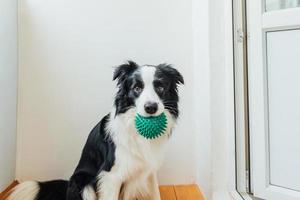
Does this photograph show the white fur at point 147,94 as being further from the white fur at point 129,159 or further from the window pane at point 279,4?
the window pane at point 279,4

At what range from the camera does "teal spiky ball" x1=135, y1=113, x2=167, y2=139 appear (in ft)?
3.94

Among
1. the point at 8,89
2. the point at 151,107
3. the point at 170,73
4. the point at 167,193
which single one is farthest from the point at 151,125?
the point at 8,89

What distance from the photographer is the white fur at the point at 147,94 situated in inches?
45.6

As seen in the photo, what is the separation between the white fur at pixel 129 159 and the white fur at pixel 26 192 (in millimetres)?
372

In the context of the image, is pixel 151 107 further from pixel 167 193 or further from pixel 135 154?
pixel 167 193

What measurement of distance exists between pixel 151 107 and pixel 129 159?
0.90 feet

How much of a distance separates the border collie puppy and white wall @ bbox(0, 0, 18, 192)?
316 millimetres

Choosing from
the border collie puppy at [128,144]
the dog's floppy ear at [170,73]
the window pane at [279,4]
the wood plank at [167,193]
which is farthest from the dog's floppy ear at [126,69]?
the wood plank at [167,193]

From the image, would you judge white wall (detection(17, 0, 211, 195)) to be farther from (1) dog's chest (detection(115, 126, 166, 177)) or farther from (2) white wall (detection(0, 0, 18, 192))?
(1) dog's chest (detection(115, 126, 166, 177))

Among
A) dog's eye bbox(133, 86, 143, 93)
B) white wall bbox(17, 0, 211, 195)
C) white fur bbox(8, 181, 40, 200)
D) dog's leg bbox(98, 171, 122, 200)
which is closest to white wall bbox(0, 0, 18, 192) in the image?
white wall bbox(17, 0, 211, 195)

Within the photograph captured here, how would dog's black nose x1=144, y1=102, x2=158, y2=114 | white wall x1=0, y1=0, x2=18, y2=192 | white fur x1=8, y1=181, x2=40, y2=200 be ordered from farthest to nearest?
white wall x1=0, y1=0, x2=18, y2=192 < white fur x1=8, y1=181, x2=40, y2=200 < dog's black nose x1=144, y1=102, x2=158, y2=114

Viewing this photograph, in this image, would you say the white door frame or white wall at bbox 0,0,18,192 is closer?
the white door frame

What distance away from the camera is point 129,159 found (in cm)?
125

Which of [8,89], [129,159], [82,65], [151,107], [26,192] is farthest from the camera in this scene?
[82,65]
